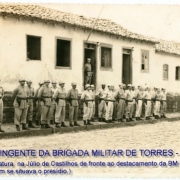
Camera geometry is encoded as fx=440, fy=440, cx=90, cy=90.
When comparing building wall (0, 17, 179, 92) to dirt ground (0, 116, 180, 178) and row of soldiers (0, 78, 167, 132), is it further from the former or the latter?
dirt ground (0, 116, 180, 178)

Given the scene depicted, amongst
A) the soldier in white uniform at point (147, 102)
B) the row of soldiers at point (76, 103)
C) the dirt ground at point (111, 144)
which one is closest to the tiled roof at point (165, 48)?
the row of soldiers at point (76, 103)

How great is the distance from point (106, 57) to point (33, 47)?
4070mm

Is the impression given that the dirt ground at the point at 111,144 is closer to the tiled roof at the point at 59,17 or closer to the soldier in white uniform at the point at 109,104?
the soldier in white uniform at the point at 109,104

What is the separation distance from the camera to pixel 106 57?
1761 centimetres

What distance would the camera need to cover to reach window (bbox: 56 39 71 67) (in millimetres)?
15773

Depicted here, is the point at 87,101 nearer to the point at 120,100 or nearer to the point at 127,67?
the point at 120,100

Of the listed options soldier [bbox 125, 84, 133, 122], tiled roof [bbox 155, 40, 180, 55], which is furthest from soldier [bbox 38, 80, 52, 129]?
tiled roof [bbox 155, 40, 180, 55]

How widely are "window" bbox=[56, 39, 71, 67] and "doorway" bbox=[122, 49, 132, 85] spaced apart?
349 cm

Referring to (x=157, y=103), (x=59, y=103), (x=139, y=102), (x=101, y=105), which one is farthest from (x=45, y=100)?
(x=157, y=103)

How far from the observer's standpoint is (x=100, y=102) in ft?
52.0

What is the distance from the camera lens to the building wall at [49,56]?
13.4 metres

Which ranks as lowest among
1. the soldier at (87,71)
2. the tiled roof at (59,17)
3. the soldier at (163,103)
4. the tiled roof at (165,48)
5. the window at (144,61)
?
the soldier at (163,103)

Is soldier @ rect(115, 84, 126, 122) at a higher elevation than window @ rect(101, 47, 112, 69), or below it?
below

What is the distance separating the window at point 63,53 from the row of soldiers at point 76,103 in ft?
3.68
